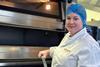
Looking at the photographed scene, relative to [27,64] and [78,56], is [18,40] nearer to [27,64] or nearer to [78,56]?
[27,64]

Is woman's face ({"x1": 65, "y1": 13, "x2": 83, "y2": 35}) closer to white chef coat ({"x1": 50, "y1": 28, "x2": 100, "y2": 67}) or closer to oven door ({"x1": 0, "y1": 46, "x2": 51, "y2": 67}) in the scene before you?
white chef coat ({"x1": 50, "y1": 28, "x2": 100, "y2": 67})

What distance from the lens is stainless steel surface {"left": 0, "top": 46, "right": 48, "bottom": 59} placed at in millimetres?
1528

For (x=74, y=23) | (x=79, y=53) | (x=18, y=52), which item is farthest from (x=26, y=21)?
(x=79, y=53)

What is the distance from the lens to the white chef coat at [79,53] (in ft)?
4.43

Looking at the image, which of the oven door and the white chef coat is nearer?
Result: the white chef coat

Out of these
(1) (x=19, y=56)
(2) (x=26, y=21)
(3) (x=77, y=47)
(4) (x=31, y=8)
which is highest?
(4) (x=31, y=8)

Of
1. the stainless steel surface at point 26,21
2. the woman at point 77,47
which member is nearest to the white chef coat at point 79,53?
the woman at point 77,47

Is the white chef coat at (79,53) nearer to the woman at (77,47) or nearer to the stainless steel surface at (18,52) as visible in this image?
the woman at (77,47)

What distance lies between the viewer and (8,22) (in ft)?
5.26

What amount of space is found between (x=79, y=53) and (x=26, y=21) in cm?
58

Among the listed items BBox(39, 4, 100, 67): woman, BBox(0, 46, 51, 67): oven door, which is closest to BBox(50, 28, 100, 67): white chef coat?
BBox(39, 4, 100, 67): woman

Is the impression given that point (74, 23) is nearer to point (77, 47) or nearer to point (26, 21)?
point (77, 47)

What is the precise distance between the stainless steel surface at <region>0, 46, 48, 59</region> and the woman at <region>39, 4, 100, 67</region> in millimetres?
246

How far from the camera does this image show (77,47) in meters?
1.40
